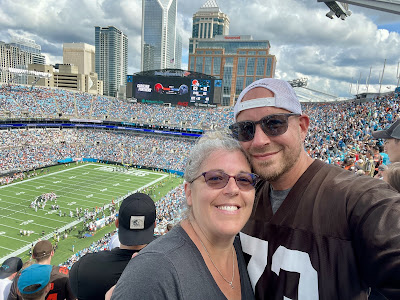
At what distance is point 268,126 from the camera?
1.86 m

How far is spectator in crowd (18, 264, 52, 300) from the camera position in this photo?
2.90 m

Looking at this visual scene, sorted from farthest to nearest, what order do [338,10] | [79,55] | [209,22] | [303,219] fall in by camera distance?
[79,55] < [209,22] < [338,10] < [303,219]

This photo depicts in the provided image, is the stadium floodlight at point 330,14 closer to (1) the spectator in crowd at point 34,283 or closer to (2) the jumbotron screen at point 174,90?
(1) the spectator in crowd at point 34,283

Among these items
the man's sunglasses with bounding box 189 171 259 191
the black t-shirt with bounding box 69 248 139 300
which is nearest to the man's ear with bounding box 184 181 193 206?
the man's sunglasses with bounding box 189 171 259 191

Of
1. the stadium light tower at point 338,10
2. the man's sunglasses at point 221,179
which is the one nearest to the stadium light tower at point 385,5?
the stadium light tower at point 338,10

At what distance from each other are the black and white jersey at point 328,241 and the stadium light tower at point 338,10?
44.2 feet

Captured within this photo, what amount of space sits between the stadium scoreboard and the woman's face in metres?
45.4

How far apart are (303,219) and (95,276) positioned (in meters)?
1.92

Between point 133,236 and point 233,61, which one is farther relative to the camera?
point 233,61

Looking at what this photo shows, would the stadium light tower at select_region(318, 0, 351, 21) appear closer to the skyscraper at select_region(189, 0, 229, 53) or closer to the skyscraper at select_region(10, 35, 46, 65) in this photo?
the skyscraper at select_region(189, 0, 229, 53)

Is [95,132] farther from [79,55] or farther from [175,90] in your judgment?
[79,55]

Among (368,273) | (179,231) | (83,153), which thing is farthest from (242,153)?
(83,153)

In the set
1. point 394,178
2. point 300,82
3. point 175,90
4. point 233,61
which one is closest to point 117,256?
point 394,178

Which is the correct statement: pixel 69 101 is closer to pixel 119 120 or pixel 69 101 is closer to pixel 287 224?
pixel 119 120
